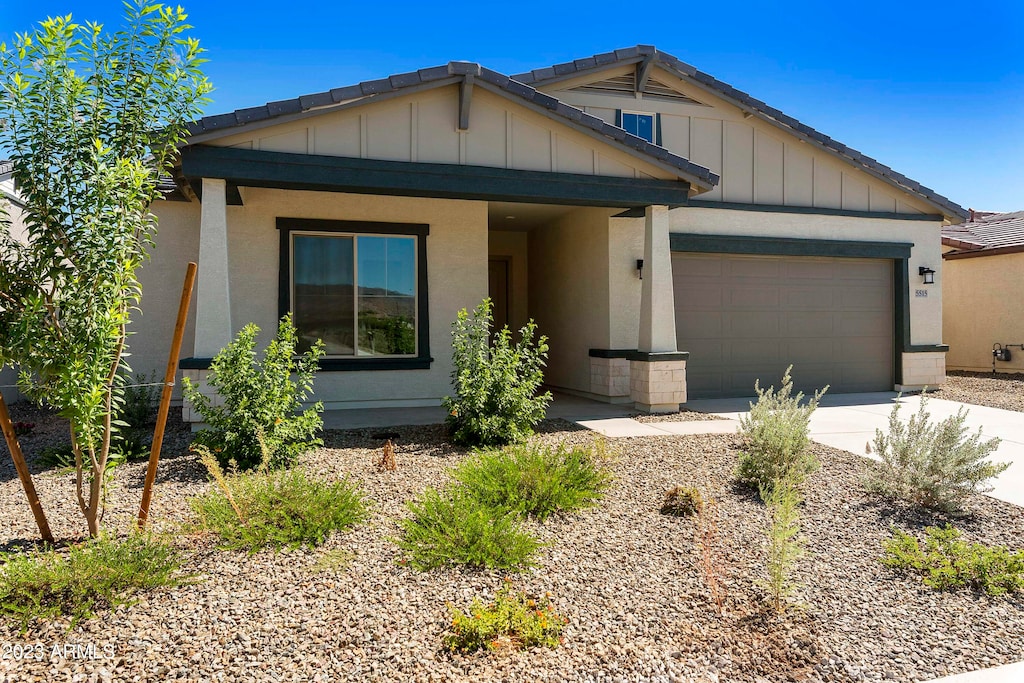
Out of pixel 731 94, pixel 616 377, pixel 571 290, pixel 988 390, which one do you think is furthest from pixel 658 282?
pixel 988 390

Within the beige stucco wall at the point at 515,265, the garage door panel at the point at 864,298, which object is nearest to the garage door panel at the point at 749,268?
the garage door panel at the point at 864,298

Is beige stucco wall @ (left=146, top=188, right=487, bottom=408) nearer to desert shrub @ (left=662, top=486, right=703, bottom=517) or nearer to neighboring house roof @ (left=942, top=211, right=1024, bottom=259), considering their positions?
desert shrub @ (left=662, top=486, right=703, bottom=517)

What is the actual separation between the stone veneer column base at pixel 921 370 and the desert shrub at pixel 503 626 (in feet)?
35.7

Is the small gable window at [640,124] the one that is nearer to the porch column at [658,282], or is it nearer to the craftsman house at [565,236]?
the craftsman house at [565,236]

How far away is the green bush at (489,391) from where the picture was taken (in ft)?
20.5

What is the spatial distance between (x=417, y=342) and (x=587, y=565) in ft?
19.4

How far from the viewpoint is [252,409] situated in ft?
17.2

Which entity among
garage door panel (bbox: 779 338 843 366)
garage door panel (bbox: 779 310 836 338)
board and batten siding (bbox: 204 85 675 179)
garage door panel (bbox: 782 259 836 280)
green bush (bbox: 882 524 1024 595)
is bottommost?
green bush (bbox: 882 524 1024 595)

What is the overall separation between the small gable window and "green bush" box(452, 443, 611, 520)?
277 inches

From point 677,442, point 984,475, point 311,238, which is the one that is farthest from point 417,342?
point 984,475

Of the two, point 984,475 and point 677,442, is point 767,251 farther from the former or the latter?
point 984,475

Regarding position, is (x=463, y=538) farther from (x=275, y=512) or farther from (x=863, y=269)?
(x=863, y=269)

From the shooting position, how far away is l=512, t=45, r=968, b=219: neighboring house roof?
9.95 m

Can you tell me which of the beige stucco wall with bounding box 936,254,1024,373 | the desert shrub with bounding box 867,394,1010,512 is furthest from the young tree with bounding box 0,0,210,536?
the beige stucco wall with bounding box 936,254,1024,373
